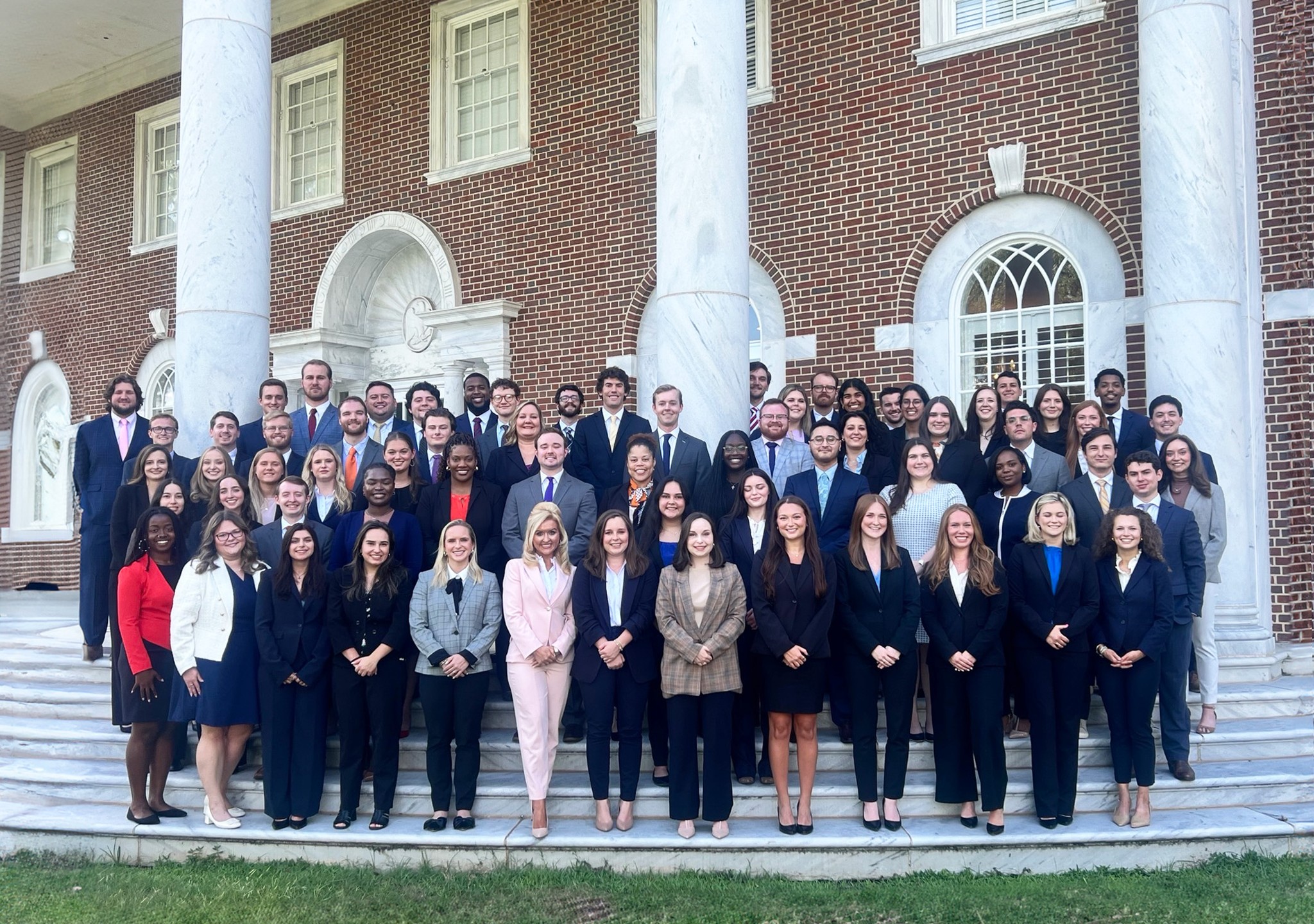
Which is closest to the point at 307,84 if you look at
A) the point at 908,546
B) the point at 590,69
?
the point at 590,69

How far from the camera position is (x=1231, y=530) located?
788 centimetres

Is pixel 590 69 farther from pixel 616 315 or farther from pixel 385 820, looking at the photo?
pixel 385 820

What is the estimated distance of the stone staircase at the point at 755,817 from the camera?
556 cm

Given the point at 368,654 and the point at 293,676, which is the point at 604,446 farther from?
the point at 293,676

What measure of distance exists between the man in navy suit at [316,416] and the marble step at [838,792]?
2385mm

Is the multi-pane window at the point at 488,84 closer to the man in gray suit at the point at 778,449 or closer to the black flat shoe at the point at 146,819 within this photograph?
the man in gray suit at the point at 778,449

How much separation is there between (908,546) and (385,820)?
330 cm

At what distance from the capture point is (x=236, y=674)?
616 cm

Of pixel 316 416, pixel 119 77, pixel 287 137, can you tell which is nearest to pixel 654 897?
pixel 316 416

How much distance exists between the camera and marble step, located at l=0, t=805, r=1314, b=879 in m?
5.54

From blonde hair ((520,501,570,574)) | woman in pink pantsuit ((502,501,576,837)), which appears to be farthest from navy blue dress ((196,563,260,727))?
blonde hair ((520,501,570,574))

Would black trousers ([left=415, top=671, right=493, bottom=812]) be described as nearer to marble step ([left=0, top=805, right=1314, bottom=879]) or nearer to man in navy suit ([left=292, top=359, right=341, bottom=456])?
marble step ([left=0, top=805, right=1314, bottom=879])

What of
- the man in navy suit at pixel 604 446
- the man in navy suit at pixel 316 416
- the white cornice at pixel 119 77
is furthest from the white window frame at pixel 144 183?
the man in navy suit at pixel 604 446

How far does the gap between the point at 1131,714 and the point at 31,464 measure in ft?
57.4
